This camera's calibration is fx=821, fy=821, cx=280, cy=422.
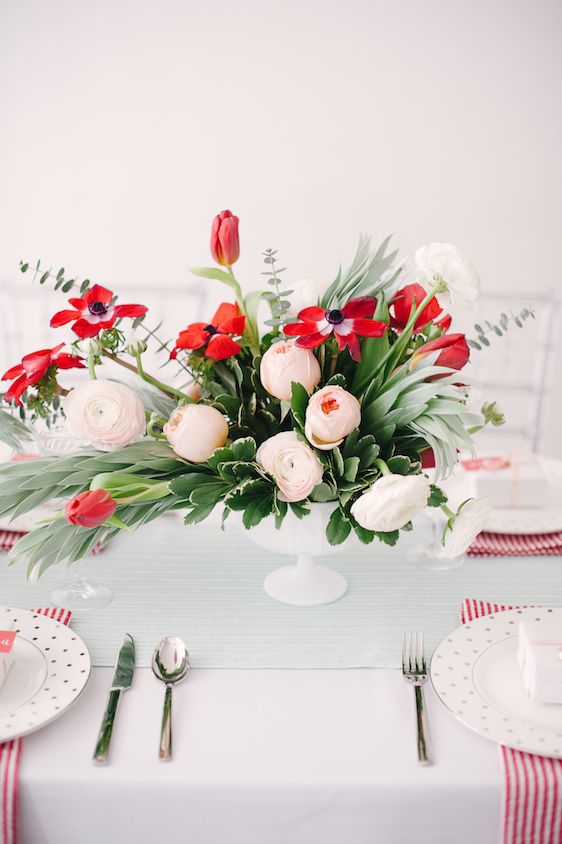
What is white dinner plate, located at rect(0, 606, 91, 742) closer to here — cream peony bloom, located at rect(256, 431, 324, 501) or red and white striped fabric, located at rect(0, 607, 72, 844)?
red and white striped fabric, located at rect(0, 607, 72, 844)

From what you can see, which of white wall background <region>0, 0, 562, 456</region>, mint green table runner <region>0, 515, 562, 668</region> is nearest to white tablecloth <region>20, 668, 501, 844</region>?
mint green table runner <region>0, 515, 562, 668</region>

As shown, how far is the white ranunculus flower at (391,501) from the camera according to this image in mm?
833

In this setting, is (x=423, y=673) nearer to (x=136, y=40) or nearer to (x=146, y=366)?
(x=146, y=366)

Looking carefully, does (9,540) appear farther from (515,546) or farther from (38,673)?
(515,546)

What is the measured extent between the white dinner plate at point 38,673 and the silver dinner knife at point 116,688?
0.11ft

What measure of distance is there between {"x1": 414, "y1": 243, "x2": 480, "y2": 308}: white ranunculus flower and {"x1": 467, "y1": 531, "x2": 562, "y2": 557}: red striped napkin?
0.43 m

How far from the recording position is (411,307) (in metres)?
1.02

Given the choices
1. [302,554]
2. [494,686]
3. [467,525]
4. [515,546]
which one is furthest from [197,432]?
[515,546]

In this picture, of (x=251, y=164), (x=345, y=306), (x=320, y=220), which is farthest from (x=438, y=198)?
(x=345, y=306)

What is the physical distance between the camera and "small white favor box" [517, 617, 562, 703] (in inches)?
32.9

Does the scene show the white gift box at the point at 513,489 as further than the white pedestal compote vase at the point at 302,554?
Yes

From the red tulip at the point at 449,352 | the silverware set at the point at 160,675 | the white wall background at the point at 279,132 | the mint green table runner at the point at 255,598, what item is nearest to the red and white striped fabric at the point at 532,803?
the mint green table runner at the point at 255,598

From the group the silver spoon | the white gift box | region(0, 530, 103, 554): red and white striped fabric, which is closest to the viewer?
the silver spoon

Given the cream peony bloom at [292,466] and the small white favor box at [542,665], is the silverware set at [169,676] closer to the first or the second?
the small white favor box at [542,665]
